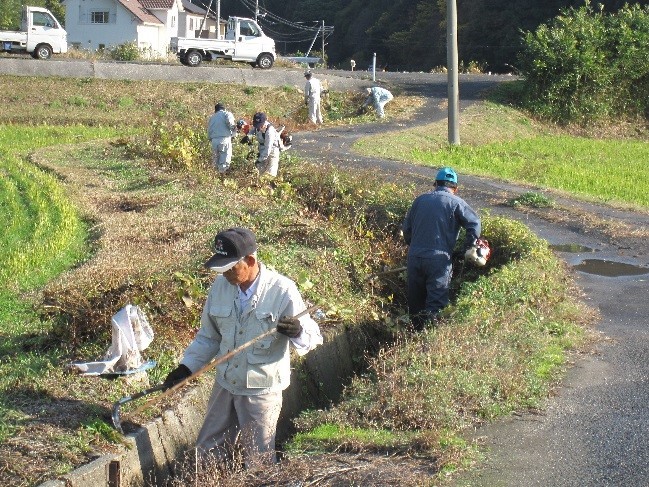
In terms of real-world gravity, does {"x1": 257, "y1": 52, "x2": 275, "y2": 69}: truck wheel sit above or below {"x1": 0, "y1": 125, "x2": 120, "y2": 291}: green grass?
above

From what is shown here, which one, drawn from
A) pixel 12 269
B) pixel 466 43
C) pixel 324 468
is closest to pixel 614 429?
pixel 324 468

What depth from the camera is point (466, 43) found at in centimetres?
5803

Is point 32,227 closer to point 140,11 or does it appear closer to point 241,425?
point 241,425

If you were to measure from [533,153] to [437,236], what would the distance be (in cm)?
1798

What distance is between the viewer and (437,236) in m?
9.83

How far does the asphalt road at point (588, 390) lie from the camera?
20.5 ft

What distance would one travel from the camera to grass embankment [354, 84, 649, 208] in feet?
70.0

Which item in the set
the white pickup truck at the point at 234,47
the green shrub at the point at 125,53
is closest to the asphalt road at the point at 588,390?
the white pickup truck at the point at 234,47

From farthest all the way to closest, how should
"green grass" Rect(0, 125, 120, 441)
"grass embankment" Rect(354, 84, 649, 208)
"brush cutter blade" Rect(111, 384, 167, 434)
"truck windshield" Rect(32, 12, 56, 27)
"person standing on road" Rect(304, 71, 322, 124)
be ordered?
"truck windshield" Rect(32, 12, 56, 27), "person standing on road" Rect(304, 71, 322, 124), "grass embankment" Rect(354, 84, 649, 208), "green grass" Rect(0, 125, 120, 441), "brush cutter blade" Rect(111, 384, 167, 434)

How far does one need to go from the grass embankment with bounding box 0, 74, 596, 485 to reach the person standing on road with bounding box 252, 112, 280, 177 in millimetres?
306

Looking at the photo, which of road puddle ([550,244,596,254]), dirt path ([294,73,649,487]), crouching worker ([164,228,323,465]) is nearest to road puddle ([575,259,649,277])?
dirt path ([294,73,649,487])

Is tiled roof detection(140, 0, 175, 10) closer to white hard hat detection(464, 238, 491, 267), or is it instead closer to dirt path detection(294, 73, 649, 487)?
dirt path detection(294, 73, 649, 487)

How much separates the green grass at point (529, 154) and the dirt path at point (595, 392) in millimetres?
3453

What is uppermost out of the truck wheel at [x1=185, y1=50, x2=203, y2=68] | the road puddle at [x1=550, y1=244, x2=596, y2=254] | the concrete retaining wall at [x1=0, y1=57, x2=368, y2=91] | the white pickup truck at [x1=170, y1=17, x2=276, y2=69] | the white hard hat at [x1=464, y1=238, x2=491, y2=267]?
the white pickup truck at [x1=170, y1=17, x2=276, y2=69]
